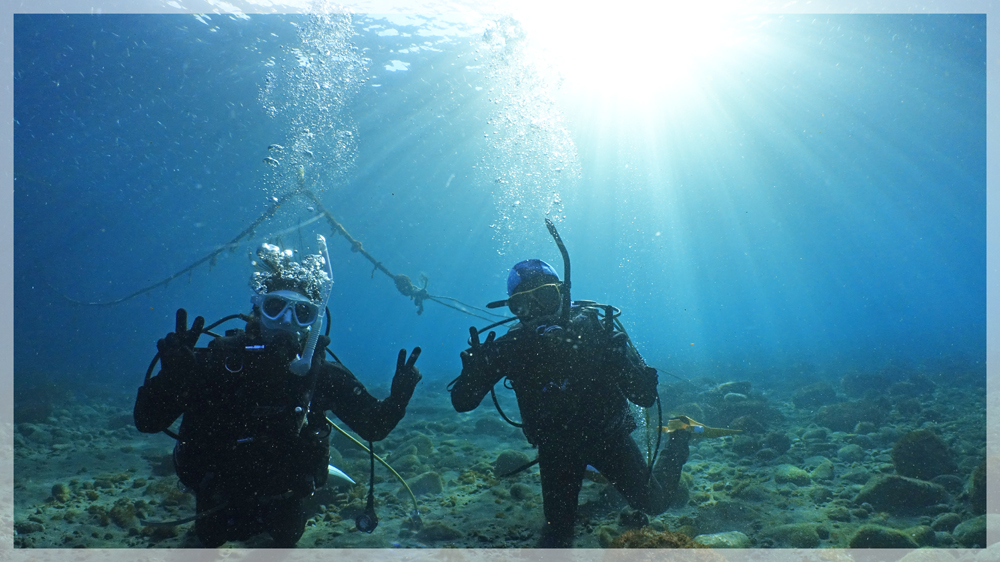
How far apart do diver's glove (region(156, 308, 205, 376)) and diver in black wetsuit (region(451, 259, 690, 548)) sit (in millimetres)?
2049

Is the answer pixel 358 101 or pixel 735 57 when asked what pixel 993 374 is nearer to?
pixel 735 57

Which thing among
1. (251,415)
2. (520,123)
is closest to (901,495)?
(251,415)

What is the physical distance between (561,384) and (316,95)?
23203 mm

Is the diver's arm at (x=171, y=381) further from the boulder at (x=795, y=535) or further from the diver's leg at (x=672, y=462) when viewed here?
the boulder at (x=795, y=535)

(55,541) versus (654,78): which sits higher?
(654,78)

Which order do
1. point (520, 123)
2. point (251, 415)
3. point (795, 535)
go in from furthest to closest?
point (520, 123) → point (795, 535) → point (251, 415)

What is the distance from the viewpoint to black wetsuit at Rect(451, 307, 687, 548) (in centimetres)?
370

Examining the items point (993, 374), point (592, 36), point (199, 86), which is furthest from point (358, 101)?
point (993, 374)

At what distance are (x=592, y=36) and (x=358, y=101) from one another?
1258 cm

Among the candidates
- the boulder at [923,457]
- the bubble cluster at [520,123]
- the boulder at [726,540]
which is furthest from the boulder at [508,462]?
the bubble cluster at [520,123]

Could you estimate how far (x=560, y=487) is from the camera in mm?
3869

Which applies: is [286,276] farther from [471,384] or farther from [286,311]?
[471,384]

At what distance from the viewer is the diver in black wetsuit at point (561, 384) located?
371cm

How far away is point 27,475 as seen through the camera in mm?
7242
